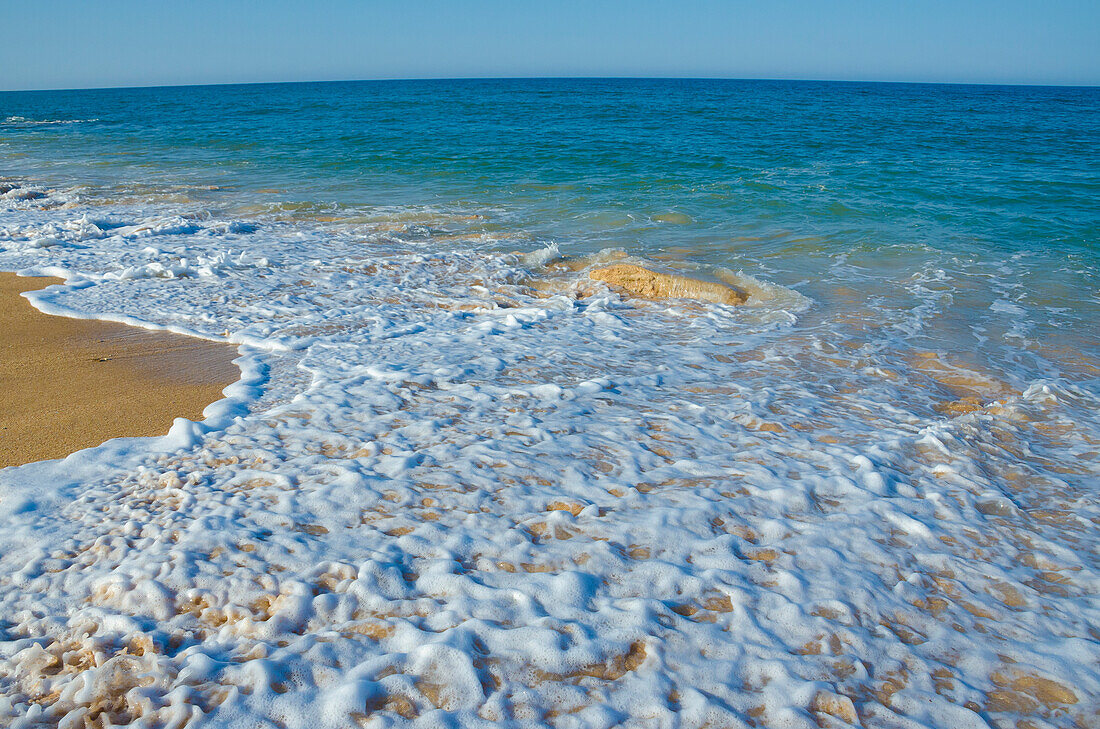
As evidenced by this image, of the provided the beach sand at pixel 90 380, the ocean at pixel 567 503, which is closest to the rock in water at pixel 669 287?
the ocean at pixel 567 503

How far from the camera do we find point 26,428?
3801 millimetres

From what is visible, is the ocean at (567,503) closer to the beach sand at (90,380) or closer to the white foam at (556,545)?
the white foam at (556,545)

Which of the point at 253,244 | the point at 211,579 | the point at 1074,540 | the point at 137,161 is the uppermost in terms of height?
the point at 137,161

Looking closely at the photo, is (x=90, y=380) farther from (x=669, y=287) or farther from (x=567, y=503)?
(x=669, y=287)

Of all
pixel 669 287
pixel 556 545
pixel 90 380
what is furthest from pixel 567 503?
pixel 669 287

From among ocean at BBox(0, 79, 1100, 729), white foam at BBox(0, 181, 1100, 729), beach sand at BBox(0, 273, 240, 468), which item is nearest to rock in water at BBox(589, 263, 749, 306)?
ocean at BBox(0, 79, 1100, 729)

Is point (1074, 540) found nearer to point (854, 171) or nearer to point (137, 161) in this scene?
point (854, 171)

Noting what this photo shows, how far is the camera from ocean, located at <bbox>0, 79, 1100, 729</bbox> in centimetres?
227

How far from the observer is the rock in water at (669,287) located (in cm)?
693

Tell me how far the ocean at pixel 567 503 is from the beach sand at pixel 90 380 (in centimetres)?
27

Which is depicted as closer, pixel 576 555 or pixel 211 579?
pixel 211 579

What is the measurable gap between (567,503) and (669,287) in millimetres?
4213

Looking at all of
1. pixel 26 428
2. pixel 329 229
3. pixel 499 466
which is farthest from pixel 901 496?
pixel 329 229

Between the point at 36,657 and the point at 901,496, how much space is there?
3.70m
